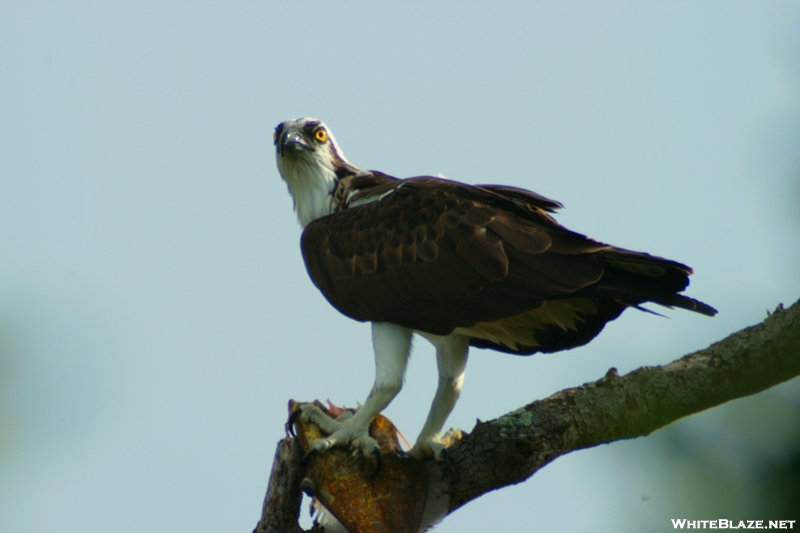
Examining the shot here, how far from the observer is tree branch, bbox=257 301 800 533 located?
5.19m

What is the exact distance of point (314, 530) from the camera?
547 centimetres

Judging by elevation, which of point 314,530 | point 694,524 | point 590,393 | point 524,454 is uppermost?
point 590,393

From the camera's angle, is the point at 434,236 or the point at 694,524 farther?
the point at 434,236

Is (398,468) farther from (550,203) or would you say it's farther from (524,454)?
(550,203)

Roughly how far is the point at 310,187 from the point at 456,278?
6.05 feet

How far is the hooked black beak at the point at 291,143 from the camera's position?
291 inches

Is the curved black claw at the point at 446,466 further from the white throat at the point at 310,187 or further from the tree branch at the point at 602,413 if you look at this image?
the white throat at the point at 310,187

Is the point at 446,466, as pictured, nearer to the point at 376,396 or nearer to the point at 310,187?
the point at 376,396

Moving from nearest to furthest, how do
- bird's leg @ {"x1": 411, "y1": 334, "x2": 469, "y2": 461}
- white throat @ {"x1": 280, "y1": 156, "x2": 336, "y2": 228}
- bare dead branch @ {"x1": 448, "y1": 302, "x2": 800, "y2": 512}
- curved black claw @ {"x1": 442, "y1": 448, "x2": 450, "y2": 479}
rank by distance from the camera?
bare dead branch @ {"x1": 448, "y1": 302, "x2": 800, "y2": 512}
curved black claw @ {"x1": 442, "y1": 448, "x2": 450, "y2": 479}
bird's leg @ {"x1": 411, "y1": 334, "x2": 469, "y2": 461}
white throat @ {"x1": 280, "y1": 156, "x2": 336, "y2": 228}

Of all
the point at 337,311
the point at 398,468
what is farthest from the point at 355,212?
the point at 398,468

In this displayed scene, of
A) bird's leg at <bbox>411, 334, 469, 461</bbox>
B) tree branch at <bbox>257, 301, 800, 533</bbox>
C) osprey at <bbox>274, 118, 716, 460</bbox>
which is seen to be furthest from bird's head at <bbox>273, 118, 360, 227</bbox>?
tree branch at <bbox>257, 301, 800, 533</bbox>

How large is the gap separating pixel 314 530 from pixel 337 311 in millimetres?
1729

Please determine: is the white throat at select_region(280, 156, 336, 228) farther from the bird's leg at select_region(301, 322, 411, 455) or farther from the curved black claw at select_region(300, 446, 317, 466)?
the curved black claw at select_region(300, 446, 317, 466)

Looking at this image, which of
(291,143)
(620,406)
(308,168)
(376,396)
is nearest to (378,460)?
(376,396)
